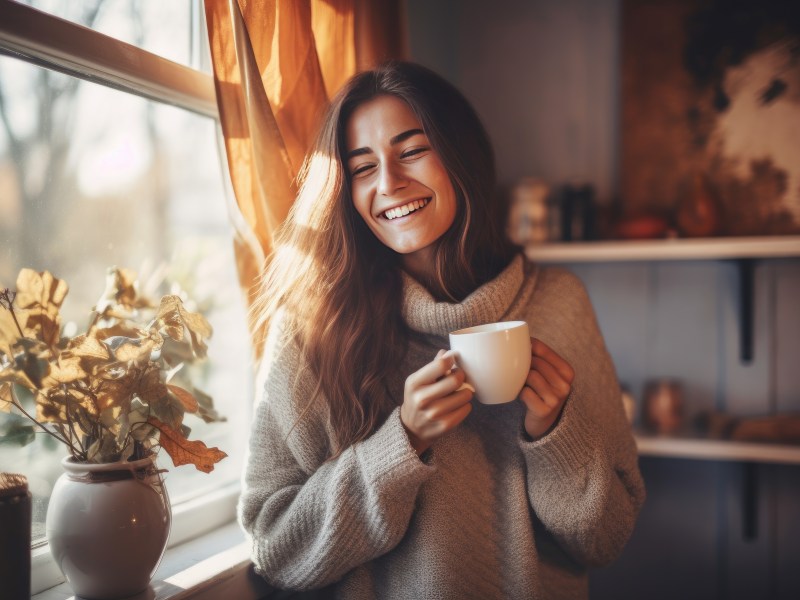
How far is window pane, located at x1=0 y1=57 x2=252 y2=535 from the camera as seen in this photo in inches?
39.2

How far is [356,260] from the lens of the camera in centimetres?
121

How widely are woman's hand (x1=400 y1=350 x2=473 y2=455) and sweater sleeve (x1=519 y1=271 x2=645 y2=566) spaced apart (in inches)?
7.4

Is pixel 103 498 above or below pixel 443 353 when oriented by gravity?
below

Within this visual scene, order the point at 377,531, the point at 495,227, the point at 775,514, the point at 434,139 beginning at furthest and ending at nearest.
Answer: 1. the point at 775,514
2. the point at 495,227
3. the point at 434,139
4. the point at 377,531

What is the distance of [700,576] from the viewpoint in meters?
1.89

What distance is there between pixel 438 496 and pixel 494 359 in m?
0.30

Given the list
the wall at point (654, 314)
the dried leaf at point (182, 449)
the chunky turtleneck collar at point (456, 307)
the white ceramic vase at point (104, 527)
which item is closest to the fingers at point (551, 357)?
the chunky turtleneck collar at point (456, 307)

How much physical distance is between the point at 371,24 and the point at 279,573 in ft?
3.74

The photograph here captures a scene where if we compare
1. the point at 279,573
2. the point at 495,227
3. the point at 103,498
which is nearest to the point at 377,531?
the point at 279,573

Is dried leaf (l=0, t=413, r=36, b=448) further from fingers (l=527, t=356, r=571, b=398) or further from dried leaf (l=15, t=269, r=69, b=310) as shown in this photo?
fingers (l=527, t=356, r=571, b=398)

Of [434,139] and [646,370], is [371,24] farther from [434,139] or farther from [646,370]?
[646,370]

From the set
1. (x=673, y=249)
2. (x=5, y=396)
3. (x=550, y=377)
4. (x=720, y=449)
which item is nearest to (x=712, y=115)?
(x=673, y=249)

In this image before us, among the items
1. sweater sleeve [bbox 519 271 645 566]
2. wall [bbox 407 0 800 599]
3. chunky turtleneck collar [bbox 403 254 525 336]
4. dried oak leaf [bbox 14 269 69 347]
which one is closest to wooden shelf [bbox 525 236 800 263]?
wall [bbox 407 0 800 599]

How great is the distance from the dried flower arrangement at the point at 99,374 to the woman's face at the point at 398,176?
373mm
